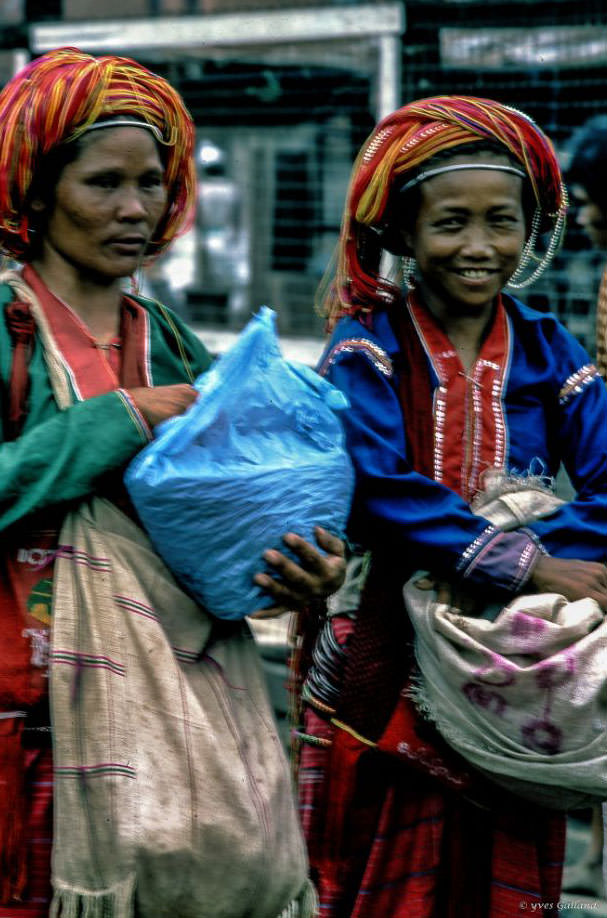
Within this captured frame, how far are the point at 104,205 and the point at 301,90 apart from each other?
136 inches

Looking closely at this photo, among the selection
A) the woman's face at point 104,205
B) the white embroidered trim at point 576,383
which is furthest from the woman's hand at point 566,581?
the woman's face at point 104,205

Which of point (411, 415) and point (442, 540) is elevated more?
point (411, 415)

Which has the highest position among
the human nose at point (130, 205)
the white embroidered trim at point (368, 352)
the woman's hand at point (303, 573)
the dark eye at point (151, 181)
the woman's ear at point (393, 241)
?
the dark eye at point (151, 181)

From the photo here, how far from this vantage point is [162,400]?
2346mm

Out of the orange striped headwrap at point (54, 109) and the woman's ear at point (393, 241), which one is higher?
the orange striped headwrap at point (54, 109)

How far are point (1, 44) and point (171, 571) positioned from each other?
4714 millimetres

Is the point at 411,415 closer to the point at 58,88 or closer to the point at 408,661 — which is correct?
the point at 408,661

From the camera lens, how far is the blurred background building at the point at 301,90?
501 centimetres

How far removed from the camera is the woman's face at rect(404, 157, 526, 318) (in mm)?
2779

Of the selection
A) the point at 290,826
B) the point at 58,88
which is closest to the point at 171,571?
the point at 290,826

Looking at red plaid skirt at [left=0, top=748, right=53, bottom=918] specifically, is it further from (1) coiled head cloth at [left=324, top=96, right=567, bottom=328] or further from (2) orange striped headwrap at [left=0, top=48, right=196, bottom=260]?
(1) coiled head cloth at [left=324, top=96, right=567, bottom=328]

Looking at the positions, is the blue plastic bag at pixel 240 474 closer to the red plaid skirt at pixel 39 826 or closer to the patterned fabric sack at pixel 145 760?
the patterned fabric sack at pixel 145 760

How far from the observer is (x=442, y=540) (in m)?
2.67

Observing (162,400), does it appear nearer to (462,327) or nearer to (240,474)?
(240,474)
